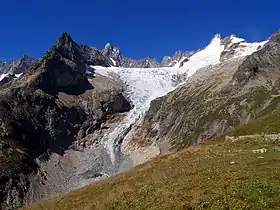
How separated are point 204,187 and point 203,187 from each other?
0.11 metres

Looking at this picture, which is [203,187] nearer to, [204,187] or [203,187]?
[203,187]

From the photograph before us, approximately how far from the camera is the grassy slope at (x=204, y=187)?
26.4m

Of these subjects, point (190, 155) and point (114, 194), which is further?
point (190, 155)

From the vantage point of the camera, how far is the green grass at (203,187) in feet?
86.7

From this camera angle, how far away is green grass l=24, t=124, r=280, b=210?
26.4m

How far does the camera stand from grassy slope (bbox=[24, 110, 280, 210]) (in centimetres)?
2644

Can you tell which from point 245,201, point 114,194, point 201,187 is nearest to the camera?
point 245,201

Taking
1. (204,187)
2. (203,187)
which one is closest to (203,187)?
(203,187)

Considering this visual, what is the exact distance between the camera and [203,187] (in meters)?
30.0

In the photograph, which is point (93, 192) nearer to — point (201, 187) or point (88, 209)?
point (88, 209)

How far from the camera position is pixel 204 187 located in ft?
98.2

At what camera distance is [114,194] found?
1395 inches

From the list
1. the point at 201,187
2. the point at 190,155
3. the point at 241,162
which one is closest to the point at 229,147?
the point at 190,155

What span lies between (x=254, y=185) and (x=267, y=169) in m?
4.34
